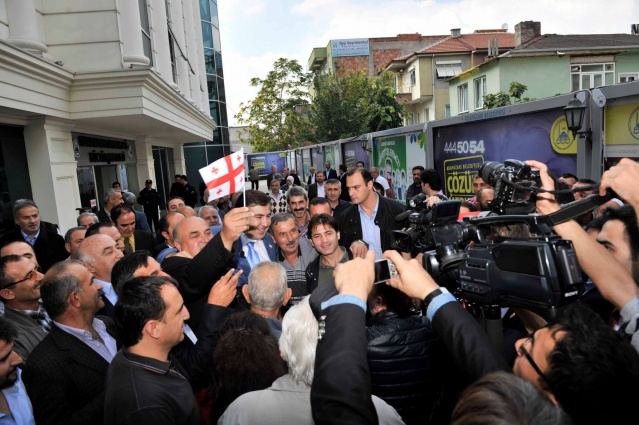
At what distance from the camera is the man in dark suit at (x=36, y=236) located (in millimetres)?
5129

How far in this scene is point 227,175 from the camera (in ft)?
10.3

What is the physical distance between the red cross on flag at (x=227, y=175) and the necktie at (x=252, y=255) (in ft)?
4.03

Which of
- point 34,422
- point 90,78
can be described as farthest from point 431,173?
point 90,78

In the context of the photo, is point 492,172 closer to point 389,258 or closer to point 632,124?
point 389,258

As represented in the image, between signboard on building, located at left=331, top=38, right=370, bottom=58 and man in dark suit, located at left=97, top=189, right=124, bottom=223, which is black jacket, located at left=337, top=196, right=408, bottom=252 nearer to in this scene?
man in dark suit, located at left=97, top=189, right=124, bottom=223

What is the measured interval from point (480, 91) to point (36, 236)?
27.5 metres

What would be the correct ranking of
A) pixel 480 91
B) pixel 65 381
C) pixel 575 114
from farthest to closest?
1. pixel 480 91
2. pixel 575 114
3. pixel 65 381

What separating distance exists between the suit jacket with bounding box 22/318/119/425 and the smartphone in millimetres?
1625

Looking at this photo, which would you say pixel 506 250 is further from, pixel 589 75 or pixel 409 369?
pixel 589 75

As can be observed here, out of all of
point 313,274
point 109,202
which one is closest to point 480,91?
point 109,202

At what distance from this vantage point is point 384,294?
201cm

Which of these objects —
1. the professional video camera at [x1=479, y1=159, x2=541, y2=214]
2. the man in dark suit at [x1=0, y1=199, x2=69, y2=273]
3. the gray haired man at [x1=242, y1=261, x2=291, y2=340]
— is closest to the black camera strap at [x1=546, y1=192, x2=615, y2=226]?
the professional video camera at [x1=479, y1=159, x2=541, y2=214]

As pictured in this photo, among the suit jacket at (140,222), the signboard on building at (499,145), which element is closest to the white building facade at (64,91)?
the suit jacket at (140,222)

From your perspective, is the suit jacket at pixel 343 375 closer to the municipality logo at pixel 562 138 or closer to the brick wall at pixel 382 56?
the municipality logo at pixel 562 138
